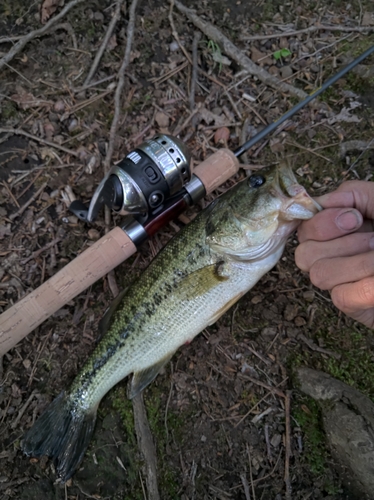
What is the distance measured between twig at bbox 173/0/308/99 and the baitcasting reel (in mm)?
1571

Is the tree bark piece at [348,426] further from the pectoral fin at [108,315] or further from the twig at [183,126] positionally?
the twig at [183,126]

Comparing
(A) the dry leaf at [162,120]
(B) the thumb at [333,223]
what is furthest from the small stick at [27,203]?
(B) the thumb at [333,223]

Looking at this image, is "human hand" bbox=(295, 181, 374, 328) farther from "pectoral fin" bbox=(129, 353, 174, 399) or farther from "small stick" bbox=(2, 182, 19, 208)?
"small stick" bbox=(2, 182, 19, 208)

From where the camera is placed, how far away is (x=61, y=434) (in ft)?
10.9

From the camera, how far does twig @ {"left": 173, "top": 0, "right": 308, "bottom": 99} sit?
4.09 m

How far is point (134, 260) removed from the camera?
12.5ft

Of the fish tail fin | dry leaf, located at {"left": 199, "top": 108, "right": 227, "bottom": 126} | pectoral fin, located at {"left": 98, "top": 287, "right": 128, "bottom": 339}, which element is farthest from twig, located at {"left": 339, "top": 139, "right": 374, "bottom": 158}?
the fish tail fin

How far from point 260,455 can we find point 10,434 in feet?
7.30

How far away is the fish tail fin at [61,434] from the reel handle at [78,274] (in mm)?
686

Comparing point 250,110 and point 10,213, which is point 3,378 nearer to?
point 10,213

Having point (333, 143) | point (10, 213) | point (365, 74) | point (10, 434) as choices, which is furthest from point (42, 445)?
point (365, 74)

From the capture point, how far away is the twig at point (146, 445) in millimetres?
3336

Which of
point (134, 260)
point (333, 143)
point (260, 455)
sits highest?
point (134, 260)

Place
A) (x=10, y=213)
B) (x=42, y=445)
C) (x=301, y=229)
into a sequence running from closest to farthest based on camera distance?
(x=301, y=229) → (x=42, y=445) → (x=10, y=213)
